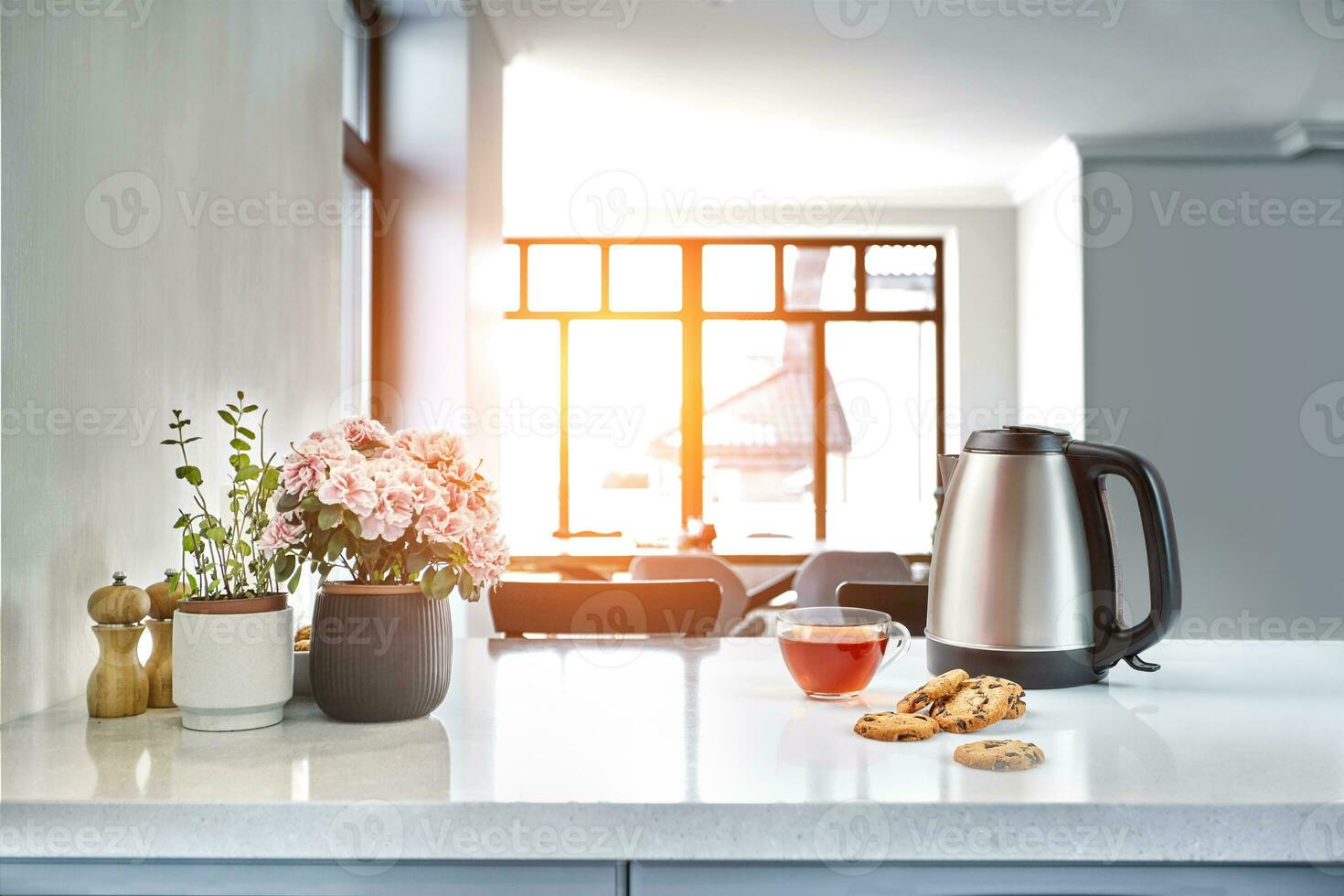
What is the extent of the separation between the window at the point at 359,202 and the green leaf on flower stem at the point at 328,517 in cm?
224

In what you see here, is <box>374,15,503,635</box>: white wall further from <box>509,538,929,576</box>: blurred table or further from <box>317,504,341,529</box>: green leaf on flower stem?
<box>317,504,341,529</box>: green leaf on flower stem

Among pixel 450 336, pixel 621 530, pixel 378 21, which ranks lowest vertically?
pixel 621 530

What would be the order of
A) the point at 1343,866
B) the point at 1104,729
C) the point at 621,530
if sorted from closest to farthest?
the point at 1343,866 < the point at 1104,729 < the point at 621,530

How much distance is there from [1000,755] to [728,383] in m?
5.81

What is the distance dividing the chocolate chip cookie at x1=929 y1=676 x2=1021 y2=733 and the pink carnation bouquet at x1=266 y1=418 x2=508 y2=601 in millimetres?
426

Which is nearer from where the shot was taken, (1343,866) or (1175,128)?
(1343,866)

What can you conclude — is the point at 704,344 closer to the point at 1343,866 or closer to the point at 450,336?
the point at 450,336

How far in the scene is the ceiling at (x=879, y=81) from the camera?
3615 mm

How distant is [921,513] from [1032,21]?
137 inches

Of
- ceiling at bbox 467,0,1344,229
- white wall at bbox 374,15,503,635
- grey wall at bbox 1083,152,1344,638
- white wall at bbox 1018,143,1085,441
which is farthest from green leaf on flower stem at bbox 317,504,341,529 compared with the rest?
grey wall at bbox 1083,152,1344,638

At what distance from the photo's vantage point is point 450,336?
3377 mm

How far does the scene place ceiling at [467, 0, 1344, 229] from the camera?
362 centimetres

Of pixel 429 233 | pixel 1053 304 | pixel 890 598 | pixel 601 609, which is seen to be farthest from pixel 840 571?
pixel 1053 304

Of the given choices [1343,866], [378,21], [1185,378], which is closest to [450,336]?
[378,21]
